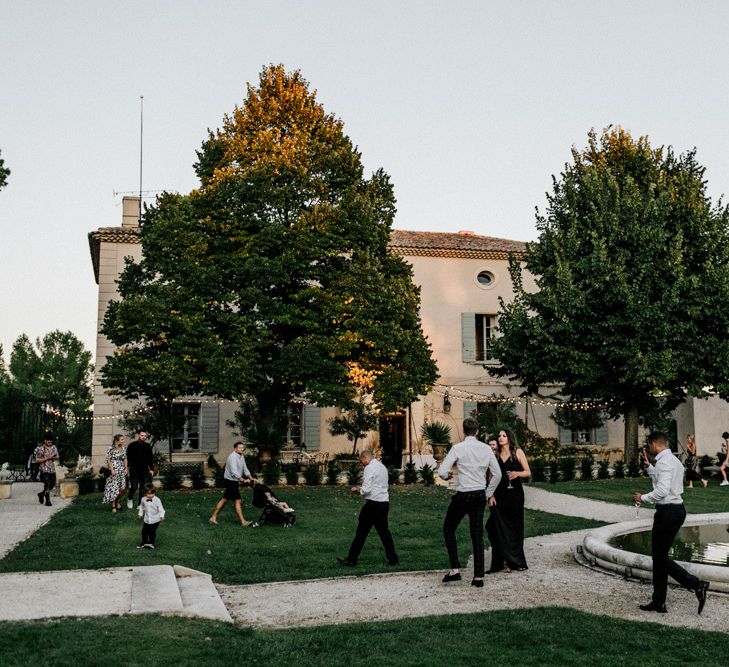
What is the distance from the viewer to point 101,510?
1571cm

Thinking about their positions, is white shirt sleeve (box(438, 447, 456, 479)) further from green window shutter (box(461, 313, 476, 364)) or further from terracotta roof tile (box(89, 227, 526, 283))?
green window shutter (box(461, 313, 476, 364))

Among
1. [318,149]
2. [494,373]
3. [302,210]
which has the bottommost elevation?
[494,373]

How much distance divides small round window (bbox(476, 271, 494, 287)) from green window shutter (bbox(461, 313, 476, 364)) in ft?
5.07

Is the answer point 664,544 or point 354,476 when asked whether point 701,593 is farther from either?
point 354,476

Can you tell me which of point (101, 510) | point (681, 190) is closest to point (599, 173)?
point (681, 190)

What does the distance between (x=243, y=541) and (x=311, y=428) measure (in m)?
16.0

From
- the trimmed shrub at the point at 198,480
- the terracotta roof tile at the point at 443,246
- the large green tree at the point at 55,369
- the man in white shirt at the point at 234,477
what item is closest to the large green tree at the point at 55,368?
the large green tree at the point at 55,369

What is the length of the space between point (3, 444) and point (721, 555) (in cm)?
3239

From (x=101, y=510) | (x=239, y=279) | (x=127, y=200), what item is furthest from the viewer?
(x=127, y=200)

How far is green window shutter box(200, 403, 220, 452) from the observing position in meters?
27.3

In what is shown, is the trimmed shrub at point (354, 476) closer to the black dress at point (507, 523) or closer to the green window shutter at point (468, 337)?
the green window shutter at point (468, 337)

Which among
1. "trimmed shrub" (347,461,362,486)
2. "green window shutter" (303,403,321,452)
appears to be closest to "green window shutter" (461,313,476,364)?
"green window shutter" (303,403,321,452)

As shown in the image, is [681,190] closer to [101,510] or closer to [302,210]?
[302,210]

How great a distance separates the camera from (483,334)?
31047 millimetres
